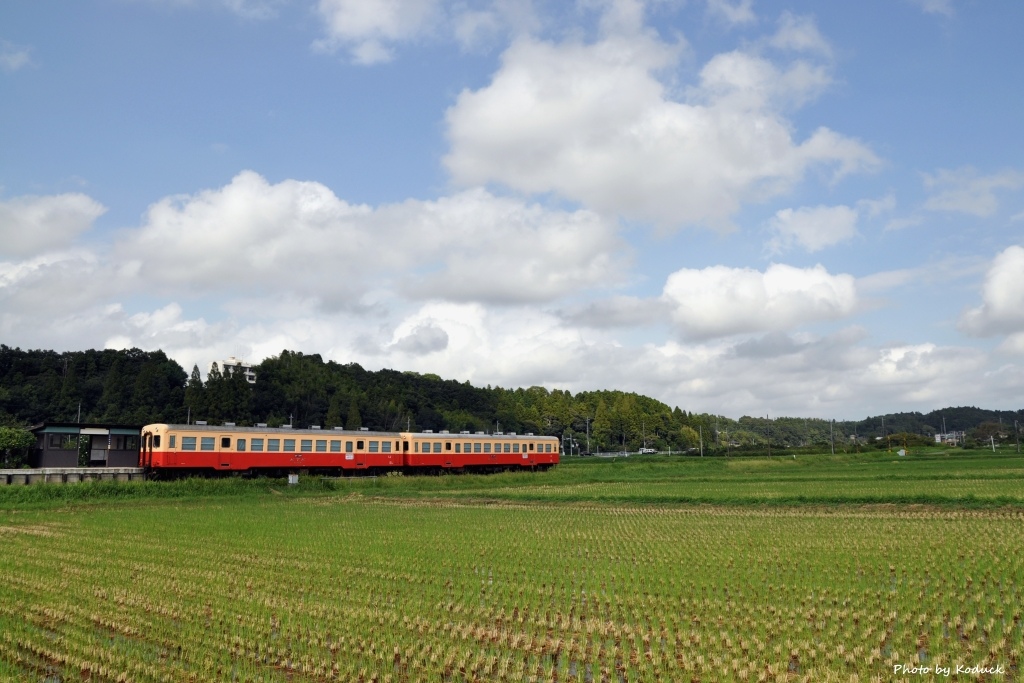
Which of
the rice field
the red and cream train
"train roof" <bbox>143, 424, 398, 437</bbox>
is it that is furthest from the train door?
the rice field

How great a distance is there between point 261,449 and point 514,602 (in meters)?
31.6

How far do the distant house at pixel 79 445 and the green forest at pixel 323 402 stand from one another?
29.1 meters

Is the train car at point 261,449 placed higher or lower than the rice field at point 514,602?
higher

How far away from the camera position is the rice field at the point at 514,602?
9.91 m

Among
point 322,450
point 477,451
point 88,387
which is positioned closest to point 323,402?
point 88,387

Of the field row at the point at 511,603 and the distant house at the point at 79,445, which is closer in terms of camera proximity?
the field row at the point at 511,603

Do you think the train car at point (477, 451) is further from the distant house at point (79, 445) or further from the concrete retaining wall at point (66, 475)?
the distant house at point (79, 445)

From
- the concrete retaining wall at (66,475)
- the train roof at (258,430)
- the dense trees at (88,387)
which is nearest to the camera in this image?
the concrete retaining wall at (66,475)

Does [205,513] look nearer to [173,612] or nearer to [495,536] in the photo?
[495,536]

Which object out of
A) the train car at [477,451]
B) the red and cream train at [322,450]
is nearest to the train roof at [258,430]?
the red and cream train at [322,450]

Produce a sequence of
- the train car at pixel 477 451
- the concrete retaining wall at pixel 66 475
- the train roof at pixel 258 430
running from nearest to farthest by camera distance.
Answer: the concrete retaining wall at pixel 66 475
the train roof at pixel 258 430
the train car at pixel 477 451

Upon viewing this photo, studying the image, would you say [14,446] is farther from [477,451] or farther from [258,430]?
[477,451]

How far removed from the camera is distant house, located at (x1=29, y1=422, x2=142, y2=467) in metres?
45.4

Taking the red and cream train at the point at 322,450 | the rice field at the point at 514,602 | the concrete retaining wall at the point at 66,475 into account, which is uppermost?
the red and cream train at the point at 322,450
